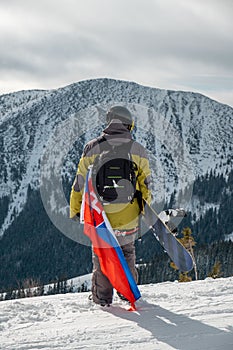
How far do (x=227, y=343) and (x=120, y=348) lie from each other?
1.12 meters

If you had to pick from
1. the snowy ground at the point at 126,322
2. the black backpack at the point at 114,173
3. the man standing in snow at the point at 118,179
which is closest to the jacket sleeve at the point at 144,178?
the man standing in snow at the point at 118,179

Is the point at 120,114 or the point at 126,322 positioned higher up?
the point at 120,114

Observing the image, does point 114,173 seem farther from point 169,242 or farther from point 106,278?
point 106,278

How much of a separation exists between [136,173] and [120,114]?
88 centimetres

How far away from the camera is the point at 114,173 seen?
6312 millimetres

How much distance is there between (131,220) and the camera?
6508mm

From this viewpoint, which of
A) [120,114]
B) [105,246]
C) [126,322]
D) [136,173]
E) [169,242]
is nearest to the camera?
[126,322]

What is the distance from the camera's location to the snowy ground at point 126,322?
472cm

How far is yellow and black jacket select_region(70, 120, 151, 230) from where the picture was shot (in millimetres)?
6344

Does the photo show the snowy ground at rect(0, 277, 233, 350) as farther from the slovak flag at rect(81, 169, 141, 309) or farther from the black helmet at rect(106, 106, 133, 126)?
the black helmet at rect(106, 106, 133, 126)

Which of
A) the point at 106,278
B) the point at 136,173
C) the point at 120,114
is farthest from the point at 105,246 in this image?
the point at 120,114

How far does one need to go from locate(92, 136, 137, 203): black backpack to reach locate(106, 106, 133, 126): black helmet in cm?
30

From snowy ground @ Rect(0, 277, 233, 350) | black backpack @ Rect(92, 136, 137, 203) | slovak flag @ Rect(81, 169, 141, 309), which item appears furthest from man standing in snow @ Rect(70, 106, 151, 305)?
snowy ground @ Rect(0, 277, 233, 350)

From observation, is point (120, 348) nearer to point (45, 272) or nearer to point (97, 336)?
point (97, 336)
